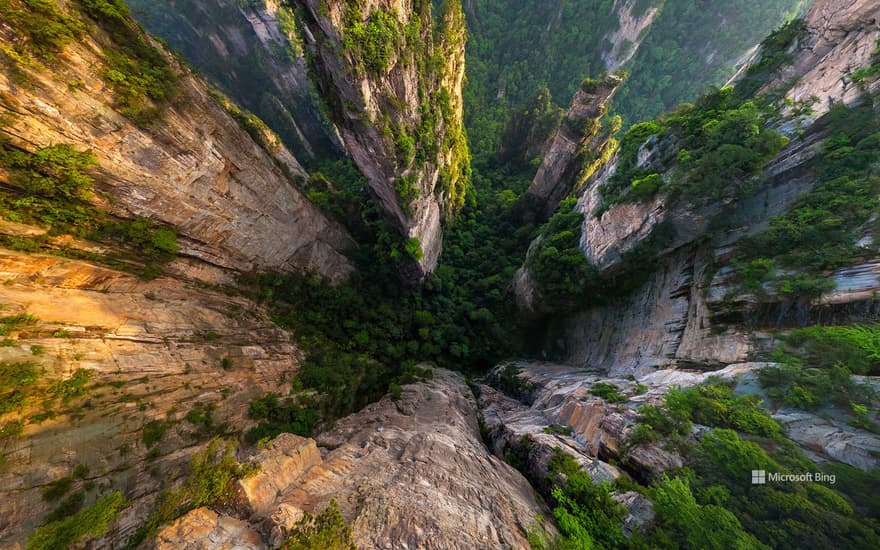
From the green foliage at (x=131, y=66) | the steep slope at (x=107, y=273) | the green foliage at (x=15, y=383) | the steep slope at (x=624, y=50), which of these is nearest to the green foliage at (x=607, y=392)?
the steep slope at (x=107, y=273)

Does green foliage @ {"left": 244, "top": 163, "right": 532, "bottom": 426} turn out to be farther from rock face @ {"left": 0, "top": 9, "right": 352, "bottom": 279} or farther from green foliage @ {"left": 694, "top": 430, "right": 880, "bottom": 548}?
green foliage @ {"left": 694, "top": 430, "right": 880, "bottom": 548}

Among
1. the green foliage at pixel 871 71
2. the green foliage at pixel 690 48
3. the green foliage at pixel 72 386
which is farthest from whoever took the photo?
the green foliage at pixel 690 48

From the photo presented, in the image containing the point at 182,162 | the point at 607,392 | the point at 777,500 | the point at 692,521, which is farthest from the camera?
the point at 607,392

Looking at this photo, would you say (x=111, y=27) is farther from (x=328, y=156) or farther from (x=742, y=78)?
(x=328, y=156)

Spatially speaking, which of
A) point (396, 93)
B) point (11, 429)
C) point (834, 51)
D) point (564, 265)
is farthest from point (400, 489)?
point (834, 51)

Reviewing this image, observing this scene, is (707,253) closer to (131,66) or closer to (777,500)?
(777,500)

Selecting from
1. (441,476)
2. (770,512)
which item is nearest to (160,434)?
(441,476)

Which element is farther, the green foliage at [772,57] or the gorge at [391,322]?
the green foliage at [772,57]

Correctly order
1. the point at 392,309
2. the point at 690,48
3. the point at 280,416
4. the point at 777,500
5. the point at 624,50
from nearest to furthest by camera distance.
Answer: the point at 777,500
the point at 280,416
the point at 392,309
the point at 624,50
the point at 690,48

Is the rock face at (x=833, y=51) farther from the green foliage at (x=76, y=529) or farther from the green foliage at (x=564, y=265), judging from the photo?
the green foliage at (x=76, y=529)
